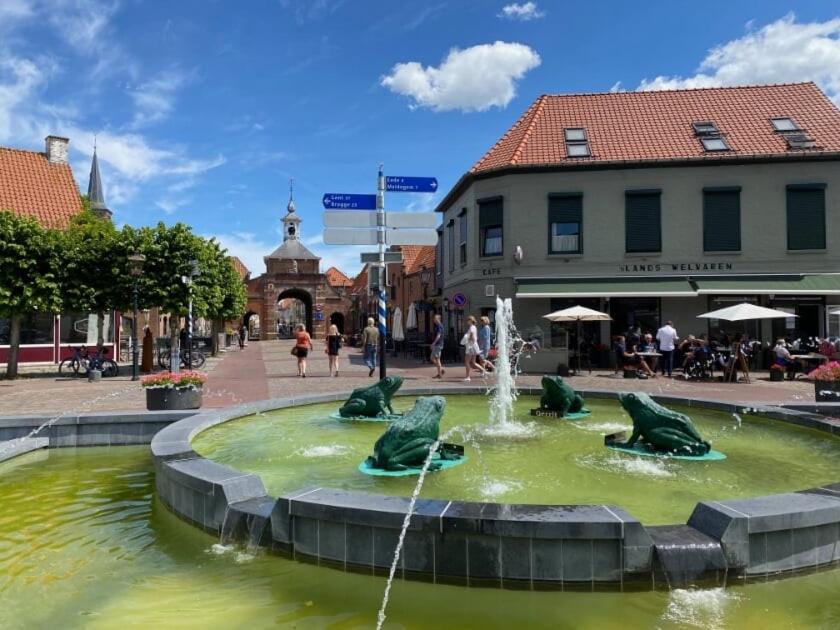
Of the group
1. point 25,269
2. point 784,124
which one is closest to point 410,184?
point 25,269

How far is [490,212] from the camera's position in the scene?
2334cm

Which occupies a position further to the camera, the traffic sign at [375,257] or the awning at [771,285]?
the awning at [771,285]

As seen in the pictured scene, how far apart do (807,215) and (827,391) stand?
1385 centimetres

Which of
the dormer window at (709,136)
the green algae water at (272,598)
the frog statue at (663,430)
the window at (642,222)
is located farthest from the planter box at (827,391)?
the dormer window at (709,136)

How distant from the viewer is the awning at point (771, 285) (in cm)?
2039

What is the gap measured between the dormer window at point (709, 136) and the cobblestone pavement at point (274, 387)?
9.10 m

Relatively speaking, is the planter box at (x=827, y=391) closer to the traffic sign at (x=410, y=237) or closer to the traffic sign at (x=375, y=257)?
the traffic sign at (x=410, y=237)

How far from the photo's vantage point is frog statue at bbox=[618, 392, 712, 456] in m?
6.95

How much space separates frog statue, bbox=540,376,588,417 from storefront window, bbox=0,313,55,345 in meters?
23.9

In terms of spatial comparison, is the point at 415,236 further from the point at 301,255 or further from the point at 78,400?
the point at 301,255

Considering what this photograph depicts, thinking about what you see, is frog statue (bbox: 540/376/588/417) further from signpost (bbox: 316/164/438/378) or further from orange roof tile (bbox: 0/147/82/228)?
orange roof tile (bbox: 0/147/82/228)

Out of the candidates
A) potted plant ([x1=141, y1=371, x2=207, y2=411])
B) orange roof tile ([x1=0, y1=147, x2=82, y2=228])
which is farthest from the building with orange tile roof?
orange roof tile ([x1=0, y1=147, x2=82, y2=228])

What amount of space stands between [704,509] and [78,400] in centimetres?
1329

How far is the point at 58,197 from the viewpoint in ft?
95.2
